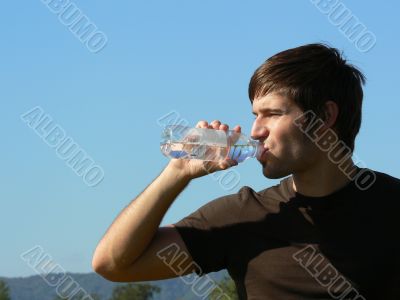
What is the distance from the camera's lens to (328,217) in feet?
21.0

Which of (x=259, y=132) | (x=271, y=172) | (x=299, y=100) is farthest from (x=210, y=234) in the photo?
(x=299, y=100)

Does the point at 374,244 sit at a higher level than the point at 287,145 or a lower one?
lower

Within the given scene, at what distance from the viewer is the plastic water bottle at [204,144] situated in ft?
21.4

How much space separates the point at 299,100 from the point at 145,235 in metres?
1.29

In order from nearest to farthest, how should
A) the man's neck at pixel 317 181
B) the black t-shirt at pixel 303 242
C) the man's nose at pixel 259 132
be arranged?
1. the black t-shirt at pixel 303 242
2. the man's nose at pixel 259 132
3. the man's neck at pixel 317 181

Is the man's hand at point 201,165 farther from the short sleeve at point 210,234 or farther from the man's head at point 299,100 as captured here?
the short sleeve at point 210,234

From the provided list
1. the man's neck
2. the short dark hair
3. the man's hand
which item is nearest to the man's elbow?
the man's hand

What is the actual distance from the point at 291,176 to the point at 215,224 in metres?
0.59

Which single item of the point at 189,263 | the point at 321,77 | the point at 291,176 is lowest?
the point at 189,263

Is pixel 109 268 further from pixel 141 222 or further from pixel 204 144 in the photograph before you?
pixel 204 144

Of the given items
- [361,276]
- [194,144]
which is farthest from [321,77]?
[361,276]

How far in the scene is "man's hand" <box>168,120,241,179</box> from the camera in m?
6.10

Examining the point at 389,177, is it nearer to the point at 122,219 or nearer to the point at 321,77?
the point at 321,77

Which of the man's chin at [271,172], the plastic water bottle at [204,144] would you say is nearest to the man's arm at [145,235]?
the plastic water bottle at [204,144]
